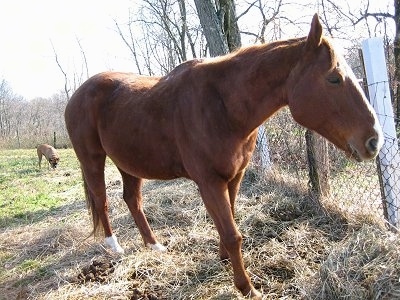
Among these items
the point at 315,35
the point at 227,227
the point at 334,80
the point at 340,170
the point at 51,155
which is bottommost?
the point at 227,227

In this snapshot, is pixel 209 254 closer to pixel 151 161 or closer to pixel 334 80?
pixel 151 161

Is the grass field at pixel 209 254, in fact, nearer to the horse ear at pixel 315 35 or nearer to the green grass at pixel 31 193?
the green grass at pixel 31 193

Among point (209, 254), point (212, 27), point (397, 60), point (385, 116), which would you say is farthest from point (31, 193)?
point (397, 60)

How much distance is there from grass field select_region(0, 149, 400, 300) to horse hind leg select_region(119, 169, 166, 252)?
135 millimetres

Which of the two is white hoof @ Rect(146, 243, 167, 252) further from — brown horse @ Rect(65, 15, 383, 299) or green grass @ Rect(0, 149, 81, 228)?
green grass @ Rect(0, 149, 81, 228)

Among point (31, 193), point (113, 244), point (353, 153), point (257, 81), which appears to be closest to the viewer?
point (353, 153)

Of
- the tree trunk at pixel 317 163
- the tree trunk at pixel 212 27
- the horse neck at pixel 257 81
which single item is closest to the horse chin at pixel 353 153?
the horse neck at pixel 257 81

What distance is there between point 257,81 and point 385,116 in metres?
1.32

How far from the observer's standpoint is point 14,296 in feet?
11.2

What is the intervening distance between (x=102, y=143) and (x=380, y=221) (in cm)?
289

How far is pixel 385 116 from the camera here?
3.14 metres

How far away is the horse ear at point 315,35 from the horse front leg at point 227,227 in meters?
1.19

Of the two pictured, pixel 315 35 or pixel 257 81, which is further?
pixel 257 81

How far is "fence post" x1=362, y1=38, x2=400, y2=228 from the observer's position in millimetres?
3111
